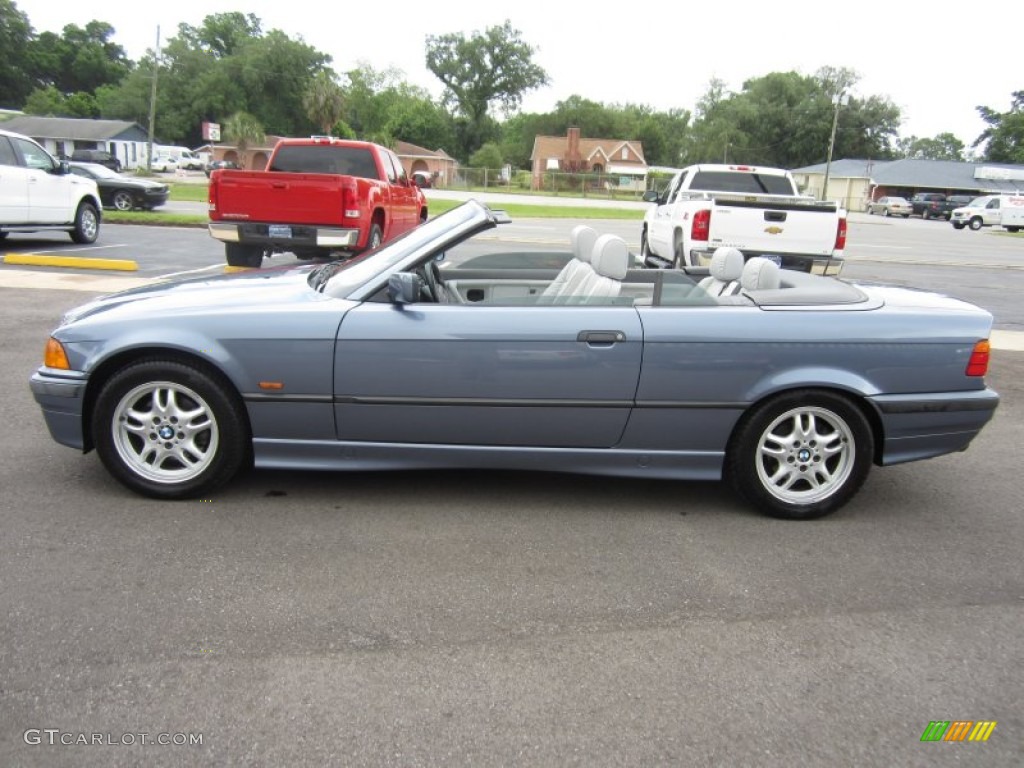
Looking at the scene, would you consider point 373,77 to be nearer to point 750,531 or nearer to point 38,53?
point 38,53

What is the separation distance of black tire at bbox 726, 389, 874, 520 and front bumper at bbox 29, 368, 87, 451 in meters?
3.11

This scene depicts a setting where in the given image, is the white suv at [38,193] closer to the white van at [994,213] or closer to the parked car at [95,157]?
the parked car at [95,157]

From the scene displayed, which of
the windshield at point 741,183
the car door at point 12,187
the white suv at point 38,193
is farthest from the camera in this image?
the windshield at point 741,183

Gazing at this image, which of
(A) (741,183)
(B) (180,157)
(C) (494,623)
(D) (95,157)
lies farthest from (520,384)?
(B) (180,157)

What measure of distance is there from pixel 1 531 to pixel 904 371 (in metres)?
4.14

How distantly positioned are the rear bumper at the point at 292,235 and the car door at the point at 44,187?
154 inches

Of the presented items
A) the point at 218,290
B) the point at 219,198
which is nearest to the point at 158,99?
the point at 219,198

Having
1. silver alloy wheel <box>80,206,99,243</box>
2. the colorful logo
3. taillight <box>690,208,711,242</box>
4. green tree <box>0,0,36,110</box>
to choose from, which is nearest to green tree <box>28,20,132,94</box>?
green tree <box>0,0,36,110</box>

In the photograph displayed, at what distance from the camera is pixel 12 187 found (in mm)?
12422

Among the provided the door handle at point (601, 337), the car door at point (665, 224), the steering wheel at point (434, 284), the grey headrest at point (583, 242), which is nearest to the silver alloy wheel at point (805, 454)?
the door handle at point (601, 337)

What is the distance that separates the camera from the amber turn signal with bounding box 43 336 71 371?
386cm

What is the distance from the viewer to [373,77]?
96.1 meters

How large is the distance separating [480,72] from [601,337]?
103459 mm

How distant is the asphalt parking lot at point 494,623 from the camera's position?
7.75ft
